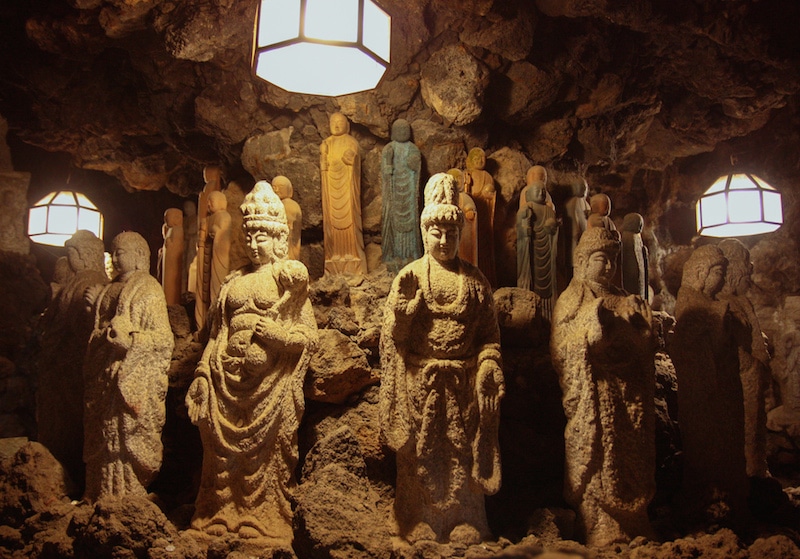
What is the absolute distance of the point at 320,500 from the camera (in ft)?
20.4

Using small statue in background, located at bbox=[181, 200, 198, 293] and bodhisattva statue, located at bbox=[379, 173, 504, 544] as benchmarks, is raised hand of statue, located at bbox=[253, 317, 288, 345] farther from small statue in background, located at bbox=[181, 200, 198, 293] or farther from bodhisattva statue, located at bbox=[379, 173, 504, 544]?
small statue in background, located at bbox=[181, 200, 198, 293]

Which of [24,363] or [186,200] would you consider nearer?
[24,363]

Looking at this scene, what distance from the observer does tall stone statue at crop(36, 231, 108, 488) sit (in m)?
7.54

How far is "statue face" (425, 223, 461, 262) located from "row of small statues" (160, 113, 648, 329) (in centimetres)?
199

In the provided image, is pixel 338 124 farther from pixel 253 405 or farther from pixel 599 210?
pixel 253 405

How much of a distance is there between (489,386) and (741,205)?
490 cm

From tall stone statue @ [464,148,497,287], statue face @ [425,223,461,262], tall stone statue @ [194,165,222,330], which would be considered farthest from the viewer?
tall stone statue @ [464,148,497,287]

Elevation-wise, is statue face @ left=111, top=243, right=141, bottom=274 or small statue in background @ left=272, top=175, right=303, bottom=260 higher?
small statue in background @ left=272, top=175, right=303, bottom=260

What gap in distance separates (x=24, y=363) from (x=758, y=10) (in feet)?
29.2

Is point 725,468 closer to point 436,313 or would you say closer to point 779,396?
point 436,313

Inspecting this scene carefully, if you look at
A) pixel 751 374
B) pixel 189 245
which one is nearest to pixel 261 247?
pixel 189 245

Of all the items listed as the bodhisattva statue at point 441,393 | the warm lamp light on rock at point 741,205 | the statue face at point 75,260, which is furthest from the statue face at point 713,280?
the statue face at point 75,260

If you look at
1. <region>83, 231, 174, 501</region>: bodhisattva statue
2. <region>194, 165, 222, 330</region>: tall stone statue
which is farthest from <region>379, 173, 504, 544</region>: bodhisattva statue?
<region>194, 165, 222, 330</region>: tall stone statue

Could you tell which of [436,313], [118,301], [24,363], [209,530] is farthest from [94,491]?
[24,363]
